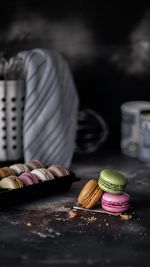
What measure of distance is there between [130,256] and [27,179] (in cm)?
31

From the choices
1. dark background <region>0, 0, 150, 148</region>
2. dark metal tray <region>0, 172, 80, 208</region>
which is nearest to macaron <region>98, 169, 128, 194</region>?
dark metal tray <region>0, 172, 80, 208</region>

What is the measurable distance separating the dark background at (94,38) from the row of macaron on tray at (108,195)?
1.72 feet

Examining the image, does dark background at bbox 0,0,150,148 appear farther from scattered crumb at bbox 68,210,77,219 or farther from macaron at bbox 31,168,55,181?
scattered crumb at bbox 68,210,77,219

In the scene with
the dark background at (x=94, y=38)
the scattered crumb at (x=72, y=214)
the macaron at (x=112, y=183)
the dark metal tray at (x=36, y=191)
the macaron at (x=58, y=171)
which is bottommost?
the scattered crumb at (x=72, y=214)

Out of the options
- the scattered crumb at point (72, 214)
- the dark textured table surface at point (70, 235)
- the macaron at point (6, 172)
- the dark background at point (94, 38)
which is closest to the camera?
the dark textured table surface at point (70, 235)

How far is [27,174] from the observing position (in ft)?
3.67

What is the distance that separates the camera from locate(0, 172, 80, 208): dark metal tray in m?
1.06

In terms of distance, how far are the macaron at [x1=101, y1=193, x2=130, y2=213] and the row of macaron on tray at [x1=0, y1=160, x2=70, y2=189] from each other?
0.45 feet

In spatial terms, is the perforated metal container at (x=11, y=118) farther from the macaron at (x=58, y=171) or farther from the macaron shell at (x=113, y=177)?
the macaron shell at (x=113, y=177)

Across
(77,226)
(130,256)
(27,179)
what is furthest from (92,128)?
(130,256)

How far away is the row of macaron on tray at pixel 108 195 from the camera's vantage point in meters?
1.04

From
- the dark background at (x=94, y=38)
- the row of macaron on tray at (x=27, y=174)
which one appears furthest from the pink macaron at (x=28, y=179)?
the dark background at (x=94, y=38)

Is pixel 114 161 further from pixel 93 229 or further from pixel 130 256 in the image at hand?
pixel 130 256

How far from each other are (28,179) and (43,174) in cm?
Answer: 4
